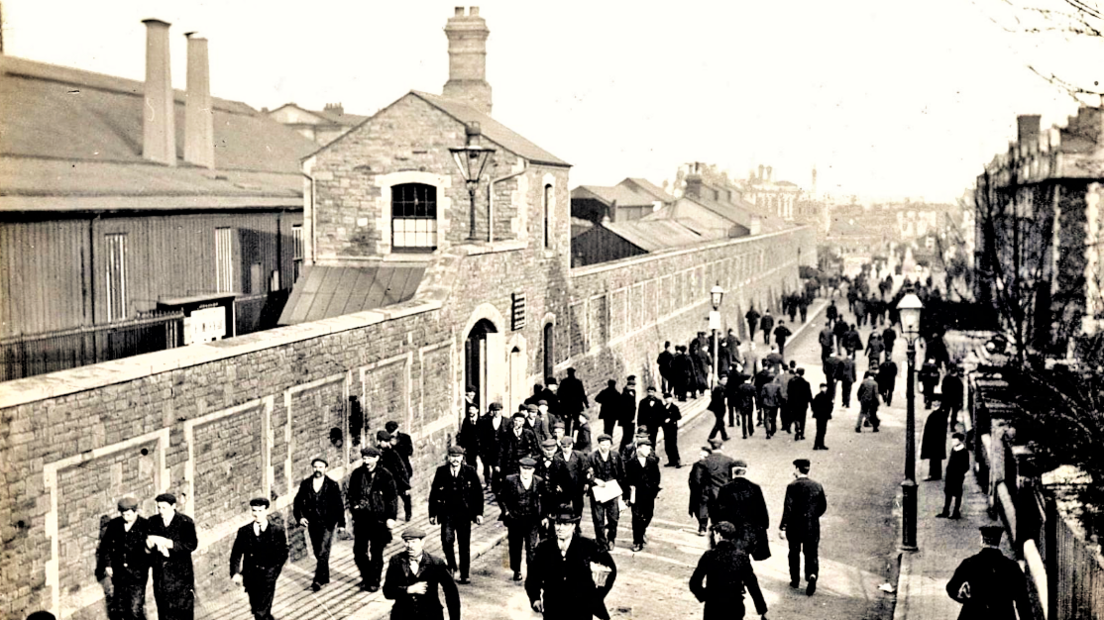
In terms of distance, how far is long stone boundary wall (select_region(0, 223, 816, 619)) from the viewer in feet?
28.4

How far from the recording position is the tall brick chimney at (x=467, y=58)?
3105 cm

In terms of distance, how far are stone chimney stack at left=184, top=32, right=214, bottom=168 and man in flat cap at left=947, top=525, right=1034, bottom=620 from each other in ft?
73.1

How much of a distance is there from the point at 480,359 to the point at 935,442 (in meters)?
7.71

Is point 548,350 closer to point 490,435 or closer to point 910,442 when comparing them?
point 490,435

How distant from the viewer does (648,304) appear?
31750mm

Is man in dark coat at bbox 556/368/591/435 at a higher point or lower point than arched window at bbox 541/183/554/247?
lower

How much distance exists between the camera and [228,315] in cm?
2227

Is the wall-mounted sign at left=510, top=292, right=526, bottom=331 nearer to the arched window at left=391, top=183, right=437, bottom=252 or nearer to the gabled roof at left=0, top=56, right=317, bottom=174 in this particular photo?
the arched window at left=391, top=183, right=437, bottom=252

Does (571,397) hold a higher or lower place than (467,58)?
lower

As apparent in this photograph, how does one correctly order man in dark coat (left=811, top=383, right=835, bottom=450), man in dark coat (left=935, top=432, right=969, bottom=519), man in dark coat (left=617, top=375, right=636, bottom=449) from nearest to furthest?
man in dark coat (left=935, top=432, right=969, bottom=519)
man in dark coat (left=617, top=375, right=636, bottom=449)
man in dark coat (left=811, top=383, right=835, bottom=450)

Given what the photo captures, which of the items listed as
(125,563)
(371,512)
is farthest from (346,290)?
(125,563)

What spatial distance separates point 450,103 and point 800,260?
183 ft

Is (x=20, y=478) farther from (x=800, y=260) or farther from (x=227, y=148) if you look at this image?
(x=800, y=260)

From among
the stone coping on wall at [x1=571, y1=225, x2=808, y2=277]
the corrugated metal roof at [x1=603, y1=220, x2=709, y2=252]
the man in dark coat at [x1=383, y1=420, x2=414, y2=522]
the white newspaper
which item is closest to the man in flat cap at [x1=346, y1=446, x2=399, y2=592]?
the man in dark coat at [x1=383, y1=420, x2=414, y2=522]
